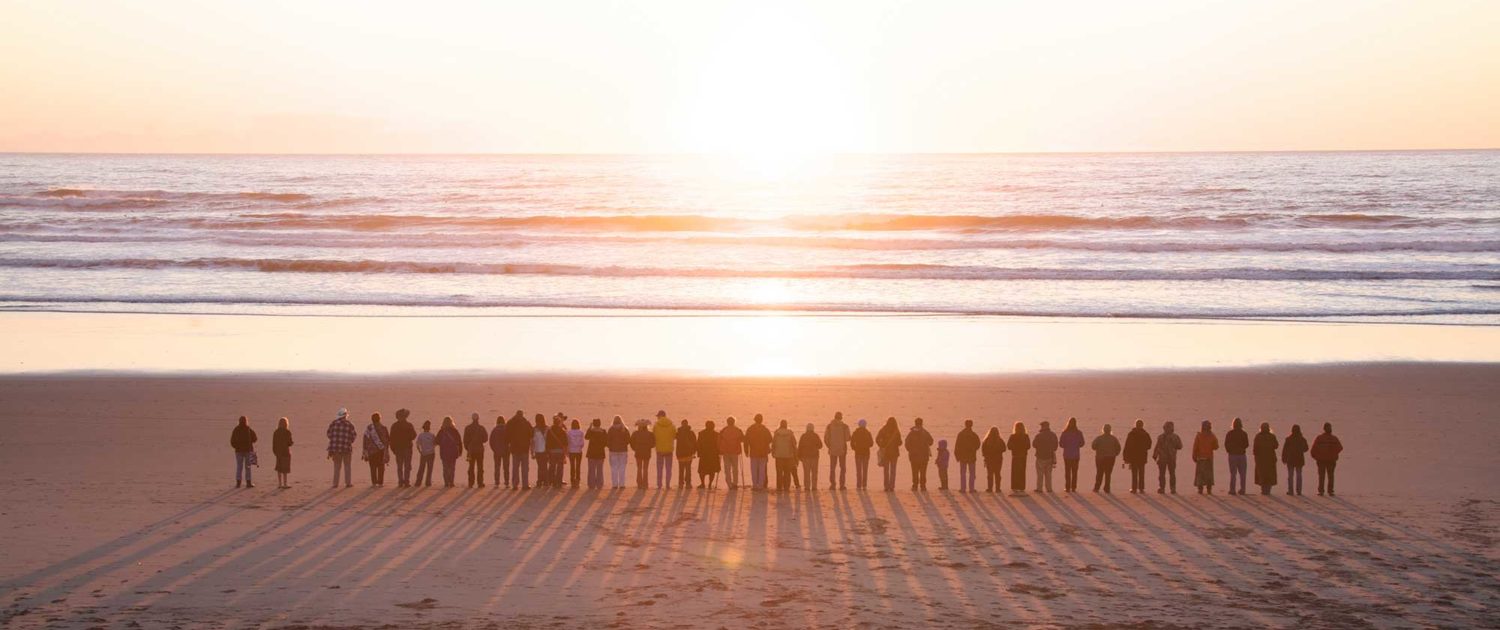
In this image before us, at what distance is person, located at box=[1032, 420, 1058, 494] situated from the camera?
15727 millimetres

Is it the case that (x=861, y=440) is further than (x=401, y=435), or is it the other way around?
(x=861, y=440)

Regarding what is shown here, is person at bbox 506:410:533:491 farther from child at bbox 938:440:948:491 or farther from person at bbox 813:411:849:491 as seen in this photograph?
child at bbox 938:440:948:491

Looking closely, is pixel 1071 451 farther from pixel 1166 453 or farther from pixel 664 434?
pixel 664 434

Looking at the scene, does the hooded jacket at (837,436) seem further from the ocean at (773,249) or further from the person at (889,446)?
the ocean at (773,249)

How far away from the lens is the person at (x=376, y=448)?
15773 millimetres

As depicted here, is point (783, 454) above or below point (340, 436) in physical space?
below

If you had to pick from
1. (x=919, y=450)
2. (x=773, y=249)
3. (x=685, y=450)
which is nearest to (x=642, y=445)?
(x=685, y=450)

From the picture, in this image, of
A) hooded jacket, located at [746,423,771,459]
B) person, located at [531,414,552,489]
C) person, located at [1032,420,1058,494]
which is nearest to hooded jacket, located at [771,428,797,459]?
hooded jacket, located at [746,423,771,459]

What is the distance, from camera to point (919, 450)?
16.0m

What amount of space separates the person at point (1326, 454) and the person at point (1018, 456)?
3493 mm

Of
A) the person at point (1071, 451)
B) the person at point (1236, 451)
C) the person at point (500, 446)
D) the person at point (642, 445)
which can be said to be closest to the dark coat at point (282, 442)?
the person at point (500, 446)

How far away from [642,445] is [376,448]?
3.34m

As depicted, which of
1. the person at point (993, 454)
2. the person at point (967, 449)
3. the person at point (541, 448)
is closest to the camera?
the person at point (967, 449)

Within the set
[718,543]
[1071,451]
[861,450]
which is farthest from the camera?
[861,450]
